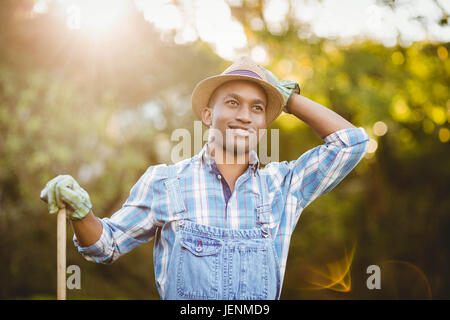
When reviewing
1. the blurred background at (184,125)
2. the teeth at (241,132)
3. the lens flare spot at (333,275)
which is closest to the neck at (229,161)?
the teeth at (241,132)

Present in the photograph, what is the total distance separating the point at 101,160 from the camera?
725 centimetres

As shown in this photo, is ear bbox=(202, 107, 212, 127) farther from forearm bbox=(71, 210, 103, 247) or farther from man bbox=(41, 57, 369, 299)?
forearm bbox=(71, 210, 103, 247)

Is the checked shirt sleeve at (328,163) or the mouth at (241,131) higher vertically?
the mouth at (241,131)

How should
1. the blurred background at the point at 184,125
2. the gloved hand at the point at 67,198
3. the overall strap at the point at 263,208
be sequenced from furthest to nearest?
the blurred background at the point at 184,125
the overall strap at the point at 263,208
the gloved hand at the point at 67,198

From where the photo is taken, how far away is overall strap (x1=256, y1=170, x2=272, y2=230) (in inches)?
81.6

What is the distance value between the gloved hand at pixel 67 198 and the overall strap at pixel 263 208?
78 centimetres

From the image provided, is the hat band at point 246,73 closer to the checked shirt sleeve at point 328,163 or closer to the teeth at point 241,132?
the teeth at point 241,132

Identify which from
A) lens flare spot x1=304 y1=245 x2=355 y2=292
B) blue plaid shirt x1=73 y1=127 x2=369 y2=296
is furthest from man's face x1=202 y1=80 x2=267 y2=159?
lens flare spot x1=304 y1=245 x2=355 y2=292

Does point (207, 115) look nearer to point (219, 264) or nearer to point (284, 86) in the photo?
point (284, 86)

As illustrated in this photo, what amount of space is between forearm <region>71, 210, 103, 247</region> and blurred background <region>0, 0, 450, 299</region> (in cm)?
451

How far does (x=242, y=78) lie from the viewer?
221 centimetres

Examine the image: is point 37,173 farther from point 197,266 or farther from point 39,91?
point 197,266

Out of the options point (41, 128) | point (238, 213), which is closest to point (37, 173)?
point (41, 128)

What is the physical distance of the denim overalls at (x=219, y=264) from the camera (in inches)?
76.9
